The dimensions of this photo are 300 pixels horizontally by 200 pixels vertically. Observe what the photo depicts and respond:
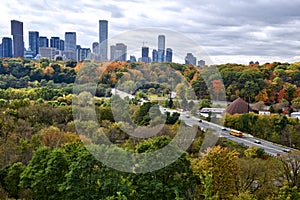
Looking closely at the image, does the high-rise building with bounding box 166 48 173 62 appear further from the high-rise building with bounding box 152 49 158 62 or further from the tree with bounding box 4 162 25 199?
the tree with bounding box 4 162 25 199

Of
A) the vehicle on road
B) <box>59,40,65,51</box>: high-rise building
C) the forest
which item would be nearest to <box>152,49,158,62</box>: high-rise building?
the forest

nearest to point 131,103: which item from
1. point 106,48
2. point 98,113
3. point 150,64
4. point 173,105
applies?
point 173,105

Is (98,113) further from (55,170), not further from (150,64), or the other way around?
(55,170)

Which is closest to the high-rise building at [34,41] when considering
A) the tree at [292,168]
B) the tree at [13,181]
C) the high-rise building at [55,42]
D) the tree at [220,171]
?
the high-rise building at [55,42]

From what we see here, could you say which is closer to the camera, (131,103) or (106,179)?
(106,179)

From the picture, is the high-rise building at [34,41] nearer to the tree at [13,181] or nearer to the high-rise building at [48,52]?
the high-rise building at [48,52]

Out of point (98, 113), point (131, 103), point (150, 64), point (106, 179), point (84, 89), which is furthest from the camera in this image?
point (98, 113)
